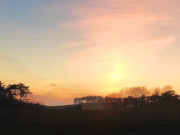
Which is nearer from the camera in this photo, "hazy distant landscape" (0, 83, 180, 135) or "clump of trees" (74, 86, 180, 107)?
"hazy distant landscape" (0, 83, 180, 135)

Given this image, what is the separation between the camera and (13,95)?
53500 mm

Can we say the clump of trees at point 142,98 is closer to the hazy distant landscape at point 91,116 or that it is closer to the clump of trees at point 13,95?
the hazy distant landscape at point 91,116

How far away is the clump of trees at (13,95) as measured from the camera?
4747cm

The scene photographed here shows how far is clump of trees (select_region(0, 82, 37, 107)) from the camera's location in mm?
47469

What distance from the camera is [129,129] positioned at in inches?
846

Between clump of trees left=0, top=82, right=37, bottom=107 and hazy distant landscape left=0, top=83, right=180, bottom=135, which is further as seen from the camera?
clump of trees left=0, top=82, right=37, bottom=107

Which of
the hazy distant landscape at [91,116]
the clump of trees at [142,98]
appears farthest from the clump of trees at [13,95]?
the clump of trees at [142,98]

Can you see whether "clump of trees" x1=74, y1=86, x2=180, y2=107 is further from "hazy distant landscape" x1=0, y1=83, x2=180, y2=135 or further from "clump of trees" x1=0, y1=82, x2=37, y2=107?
"clump of trees" x1=0, y1=82, x2=37, y2=107

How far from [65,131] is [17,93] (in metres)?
37.1

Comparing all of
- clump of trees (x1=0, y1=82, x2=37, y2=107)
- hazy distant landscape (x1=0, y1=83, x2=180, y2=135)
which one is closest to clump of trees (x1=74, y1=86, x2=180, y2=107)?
hazy distant landscape (x1=0, y1=83, x2=180, y2=135)

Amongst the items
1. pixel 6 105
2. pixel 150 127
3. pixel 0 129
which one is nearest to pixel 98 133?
pixel 150 127

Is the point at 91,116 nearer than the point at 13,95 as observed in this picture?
Yes

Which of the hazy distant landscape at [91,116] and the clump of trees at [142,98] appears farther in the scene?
the clump of trees at [142,98]

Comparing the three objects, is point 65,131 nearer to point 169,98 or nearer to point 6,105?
point 6,105
